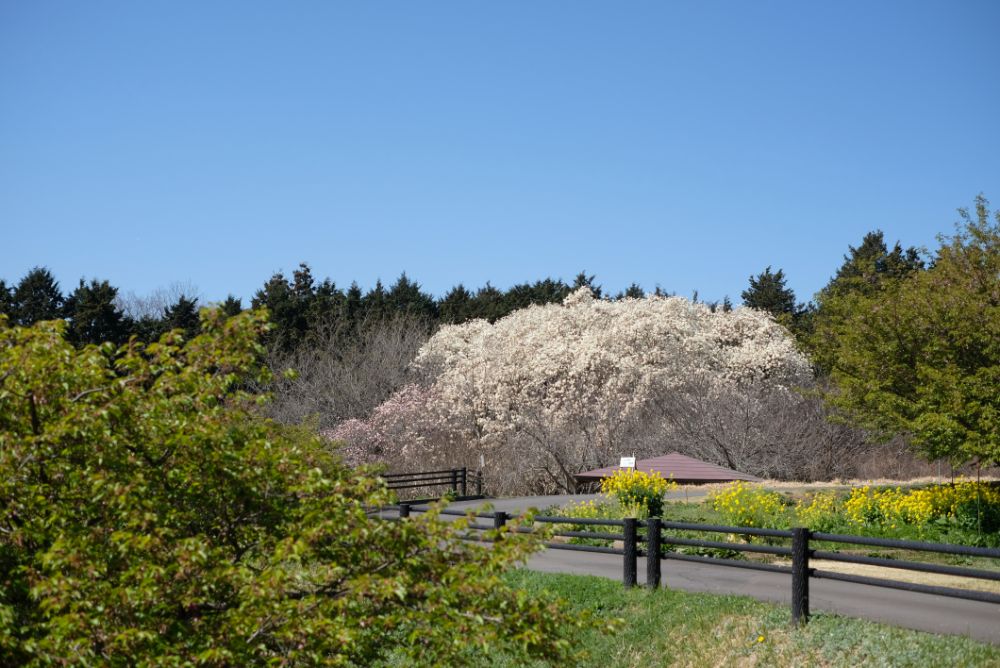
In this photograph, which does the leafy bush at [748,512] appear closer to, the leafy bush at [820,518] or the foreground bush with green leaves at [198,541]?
the leafy bush at [820,518]

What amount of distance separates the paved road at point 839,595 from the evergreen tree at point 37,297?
40.5m

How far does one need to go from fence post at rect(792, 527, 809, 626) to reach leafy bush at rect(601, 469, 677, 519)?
6.62 m

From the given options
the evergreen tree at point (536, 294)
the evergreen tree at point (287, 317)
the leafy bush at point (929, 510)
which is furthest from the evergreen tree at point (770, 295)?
the leafy bush at point (929, 510)

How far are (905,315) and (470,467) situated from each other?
850 inches

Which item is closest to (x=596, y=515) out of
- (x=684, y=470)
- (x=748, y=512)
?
(x=748, y=512)

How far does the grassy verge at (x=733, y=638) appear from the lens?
9.11 meters

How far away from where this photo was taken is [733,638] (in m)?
10.6

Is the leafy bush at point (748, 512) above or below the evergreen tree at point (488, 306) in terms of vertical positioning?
below

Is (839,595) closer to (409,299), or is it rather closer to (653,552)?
(653,552)

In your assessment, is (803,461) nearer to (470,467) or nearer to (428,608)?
(470,467)

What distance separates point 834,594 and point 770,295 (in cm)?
5485

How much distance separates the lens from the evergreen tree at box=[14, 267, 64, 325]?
4847 cm

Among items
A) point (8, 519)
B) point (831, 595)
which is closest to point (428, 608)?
point (8, 519)

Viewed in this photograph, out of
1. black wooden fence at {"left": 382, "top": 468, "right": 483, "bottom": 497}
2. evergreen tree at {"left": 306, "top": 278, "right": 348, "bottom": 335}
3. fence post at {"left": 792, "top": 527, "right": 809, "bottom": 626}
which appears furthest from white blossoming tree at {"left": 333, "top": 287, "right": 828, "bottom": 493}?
fence post at {"left": 792, "top": 527, "right": 809, "bottom": 626}
